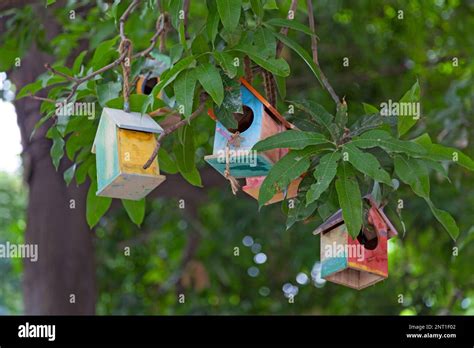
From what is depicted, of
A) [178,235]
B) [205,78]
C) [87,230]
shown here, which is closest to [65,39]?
[87,230]

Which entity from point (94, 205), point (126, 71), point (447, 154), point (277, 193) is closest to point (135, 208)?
point (94, 205)

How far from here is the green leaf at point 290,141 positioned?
114 inches

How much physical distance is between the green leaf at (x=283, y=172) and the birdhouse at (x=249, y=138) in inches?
5.8

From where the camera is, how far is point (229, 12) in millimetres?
3070

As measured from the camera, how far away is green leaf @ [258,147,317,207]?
2875 millimetres

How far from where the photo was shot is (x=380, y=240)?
11.0ft

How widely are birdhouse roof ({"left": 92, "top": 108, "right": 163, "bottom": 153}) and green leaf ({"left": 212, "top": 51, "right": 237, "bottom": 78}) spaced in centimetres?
29

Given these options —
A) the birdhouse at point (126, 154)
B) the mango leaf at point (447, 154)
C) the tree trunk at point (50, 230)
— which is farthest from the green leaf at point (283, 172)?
the tree trunk at point (50, 230)

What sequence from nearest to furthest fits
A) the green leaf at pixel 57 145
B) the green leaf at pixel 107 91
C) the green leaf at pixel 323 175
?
the green leaf at pixel 323 175 < the green leaf at pixel 107 91 < the green leaf at pixel 57 145

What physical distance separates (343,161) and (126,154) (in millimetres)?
677

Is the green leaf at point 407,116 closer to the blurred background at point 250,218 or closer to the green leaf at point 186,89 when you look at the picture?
the green leaf at point 186,89

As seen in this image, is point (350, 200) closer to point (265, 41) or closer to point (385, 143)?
point (385, 143)

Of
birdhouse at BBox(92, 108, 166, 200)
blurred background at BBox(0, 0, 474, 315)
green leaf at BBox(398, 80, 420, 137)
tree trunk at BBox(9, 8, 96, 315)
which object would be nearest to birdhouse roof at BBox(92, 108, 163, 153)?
birdhouse at BBox(92, 108, 166, 200)

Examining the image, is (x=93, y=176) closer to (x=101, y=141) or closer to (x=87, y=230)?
(x=101, y=141)
